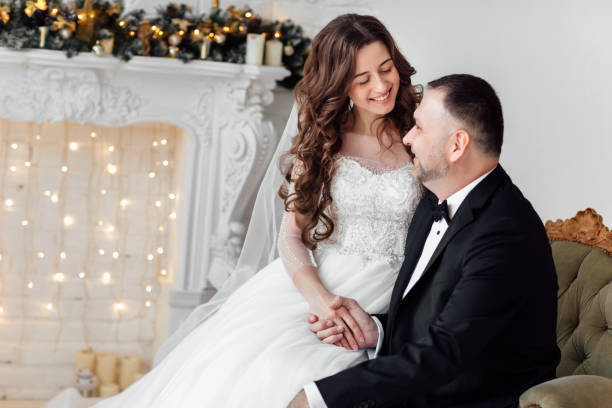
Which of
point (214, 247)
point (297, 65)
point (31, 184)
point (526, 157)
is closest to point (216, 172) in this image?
point (214, 247)

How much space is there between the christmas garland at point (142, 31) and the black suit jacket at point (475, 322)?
2.71m

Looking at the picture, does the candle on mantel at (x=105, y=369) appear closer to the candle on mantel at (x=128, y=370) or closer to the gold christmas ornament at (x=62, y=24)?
the candle on mantel at (x=128, y=370)

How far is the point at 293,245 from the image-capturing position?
2.42 metres

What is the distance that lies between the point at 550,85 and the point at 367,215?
1347 mm

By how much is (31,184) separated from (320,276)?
2.96 metres

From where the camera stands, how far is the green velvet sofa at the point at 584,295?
7.48ft

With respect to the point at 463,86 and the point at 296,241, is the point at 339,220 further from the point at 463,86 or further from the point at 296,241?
the point at 463,86

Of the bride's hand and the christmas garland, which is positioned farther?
the christmas garland

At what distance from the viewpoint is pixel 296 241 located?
2445 mm

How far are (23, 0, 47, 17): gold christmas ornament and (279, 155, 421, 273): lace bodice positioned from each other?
2.34 m

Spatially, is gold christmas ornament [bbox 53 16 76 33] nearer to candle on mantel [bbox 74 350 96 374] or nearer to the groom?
candle on mantel [bbox 74 350 96 374]

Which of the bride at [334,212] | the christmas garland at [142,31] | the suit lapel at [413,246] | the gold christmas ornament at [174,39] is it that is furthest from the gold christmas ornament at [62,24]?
the suit lapel at [413,246]

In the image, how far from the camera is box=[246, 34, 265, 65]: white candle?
4.26 m

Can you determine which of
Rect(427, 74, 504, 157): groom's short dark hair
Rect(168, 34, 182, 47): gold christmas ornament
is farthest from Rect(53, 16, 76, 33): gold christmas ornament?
Rect(427, 74, 504, 157): groom's short dark hair
